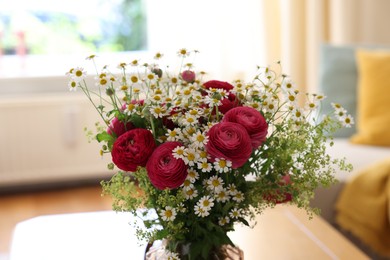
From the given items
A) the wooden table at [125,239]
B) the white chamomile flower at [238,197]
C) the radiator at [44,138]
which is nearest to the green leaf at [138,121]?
the white chamomile flower at [238,197]

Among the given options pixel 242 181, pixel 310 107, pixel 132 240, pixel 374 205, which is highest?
pixel 310 107

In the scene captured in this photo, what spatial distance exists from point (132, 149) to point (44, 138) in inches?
105

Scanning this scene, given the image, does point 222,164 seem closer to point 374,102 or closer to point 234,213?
point 234,213

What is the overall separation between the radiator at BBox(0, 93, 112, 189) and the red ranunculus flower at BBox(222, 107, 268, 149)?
2591 mm

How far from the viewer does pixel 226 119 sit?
126 cm

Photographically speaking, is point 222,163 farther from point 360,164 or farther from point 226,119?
point 360,164

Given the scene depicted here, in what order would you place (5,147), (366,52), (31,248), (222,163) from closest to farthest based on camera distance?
(222,163) < (31,248) < (366,52) < (5,147)

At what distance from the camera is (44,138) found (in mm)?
3812

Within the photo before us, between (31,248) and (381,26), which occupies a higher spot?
(381,26)

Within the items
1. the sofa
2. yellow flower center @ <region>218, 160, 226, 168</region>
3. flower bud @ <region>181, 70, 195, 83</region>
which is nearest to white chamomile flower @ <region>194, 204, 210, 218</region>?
yellow flower center @ <region>218, 160, 226, 168</region>

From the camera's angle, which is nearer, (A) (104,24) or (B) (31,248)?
(B) (31,248)

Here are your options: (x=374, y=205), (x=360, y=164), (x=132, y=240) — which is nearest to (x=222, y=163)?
(x=132, y=240)

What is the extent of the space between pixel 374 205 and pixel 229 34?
5.41 feet

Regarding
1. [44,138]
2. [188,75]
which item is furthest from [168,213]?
[44,138]
